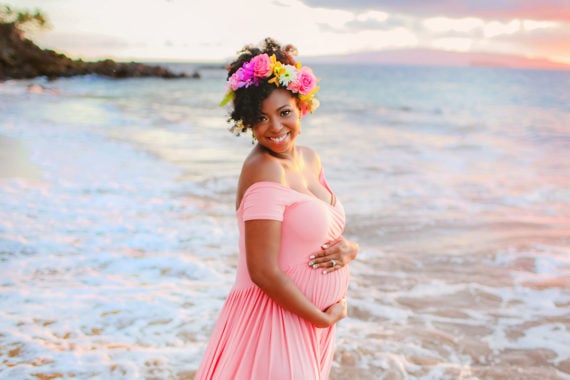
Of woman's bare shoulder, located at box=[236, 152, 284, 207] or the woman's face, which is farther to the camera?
the woman's face

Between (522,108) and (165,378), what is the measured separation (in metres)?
29.5

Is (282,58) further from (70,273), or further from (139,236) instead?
(139,236)

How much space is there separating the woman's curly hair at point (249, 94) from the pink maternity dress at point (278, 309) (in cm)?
30

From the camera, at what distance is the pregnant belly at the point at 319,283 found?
224 centimetres

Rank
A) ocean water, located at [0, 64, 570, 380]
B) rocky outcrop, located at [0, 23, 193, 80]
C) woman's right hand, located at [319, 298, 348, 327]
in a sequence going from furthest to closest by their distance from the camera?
rocky outcrop, located at [0, 23, 193, 80] < ocean water, located at [0, 64, 570, 380] < woman's right hand, located at [319, 298, 348, 327]

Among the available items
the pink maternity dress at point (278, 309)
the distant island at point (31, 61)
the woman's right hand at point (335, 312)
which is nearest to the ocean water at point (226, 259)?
the pink maternity dress at point (278, 309)

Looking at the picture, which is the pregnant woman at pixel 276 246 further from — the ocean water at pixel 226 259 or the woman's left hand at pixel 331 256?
the ocean water at pixel 226 259

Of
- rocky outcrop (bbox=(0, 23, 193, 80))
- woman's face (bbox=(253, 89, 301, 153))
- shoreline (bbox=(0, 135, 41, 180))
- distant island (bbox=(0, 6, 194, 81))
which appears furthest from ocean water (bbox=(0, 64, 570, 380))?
distant island (bbox=(0, 6, 194, 81))

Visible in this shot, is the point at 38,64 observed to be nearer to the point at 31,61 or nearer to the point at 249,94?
the point at 31,61

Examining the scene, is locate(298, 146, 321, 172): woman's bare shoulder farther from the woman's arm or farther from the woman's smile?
the woman's arm

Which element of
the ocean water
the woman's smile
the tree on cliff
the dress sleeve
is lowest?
the ocean water

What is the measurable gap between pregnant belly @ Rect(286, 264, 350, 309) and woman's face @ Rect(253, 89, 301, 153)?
0.48 m

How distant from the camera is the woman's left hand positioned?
2.26 metres

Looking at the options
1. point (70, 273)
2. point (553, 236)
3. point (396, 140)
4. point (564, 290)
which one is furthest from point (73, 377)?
point (396, 140)
